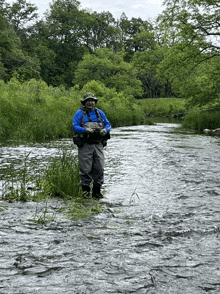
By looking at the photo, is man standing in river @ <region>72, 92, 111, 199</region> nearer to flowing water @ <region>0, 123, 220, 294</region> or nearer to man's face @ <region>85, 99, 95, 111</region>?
man's face @ <region>85, 99, 95, 111</region>

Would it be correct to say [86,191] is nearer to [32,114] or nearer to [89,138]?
[89,138]

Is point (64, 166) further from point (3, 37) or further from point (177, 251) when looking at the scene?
point (3, 37)

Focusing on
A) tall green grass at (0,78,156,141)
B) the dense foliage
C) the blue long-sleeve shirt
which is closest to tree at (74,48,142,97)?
the dense foliage

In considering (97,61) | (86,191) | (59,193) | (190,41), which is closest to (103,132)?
(86,191)

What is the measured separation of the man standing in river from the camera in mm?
6127

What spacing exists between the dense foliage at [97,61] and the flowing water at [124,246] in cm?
999

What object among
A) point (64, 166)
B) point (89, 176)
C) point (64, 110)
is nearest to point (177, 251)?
point (89, 176)

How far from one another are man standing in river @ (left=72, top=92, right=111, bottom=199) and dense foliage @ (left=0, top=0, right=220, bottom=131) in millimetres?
9281

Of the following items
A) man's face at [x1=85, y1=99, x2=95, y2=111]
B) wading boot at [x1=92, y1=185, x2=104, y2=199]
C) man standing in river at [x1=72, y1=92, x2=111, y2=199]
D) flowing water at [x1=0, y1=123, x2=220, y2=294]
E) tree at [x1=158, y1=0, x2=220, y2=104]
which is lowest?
flowing water at [x1=0, y1=123, x2=220, y2=294]

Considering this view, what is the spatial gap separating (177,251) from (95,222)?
4.87ft

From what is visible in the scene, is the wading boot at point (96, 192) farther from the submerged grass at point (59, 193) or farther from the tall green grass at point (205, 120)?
the tall green grass at point (205, 120)

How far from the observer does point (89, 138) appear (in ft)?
20.3

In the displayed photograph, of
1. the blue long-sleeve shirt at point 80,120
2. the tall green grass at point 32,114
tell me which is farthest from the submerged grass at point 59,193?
the tall green grass at point 32,114

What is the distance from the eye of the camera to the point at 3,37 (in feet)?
153
